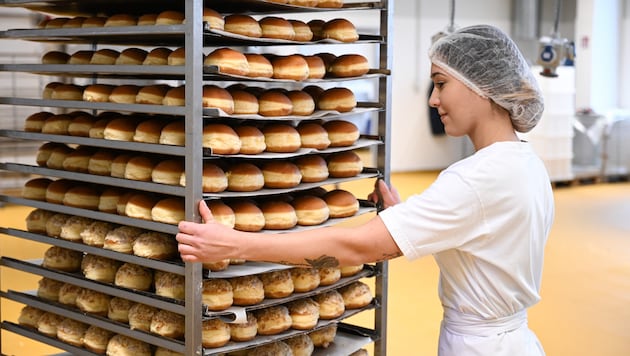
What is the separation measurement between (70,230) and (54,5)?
71 centimetres

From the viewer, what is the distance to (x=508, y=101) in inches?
78.2

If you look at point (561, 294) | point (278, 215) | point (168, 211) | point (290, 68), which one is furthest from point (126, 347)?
point (561, 294)

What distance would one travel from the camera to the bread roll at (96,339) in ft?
8.02

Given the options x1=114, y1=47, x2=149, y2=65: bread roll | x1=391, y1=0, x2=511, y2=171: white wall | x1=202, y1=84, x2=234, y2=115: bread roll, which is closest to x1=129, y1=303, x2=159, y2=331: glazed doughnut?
x1=202, y1=84, x2=234, y2=115: bread roll

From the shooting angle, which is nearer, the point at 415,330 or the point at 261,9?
the point at 261,9

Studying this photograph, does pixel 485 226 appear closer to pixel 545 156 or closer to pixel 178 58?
pixel 178 58

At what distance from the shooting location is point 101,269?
2.42 metres

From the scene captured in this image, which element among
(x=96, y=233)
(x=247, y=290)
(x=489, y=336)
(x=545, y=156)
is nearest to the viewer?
(x=489, y=336)

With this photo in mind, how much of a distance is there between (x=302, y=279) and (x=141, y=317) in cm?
47

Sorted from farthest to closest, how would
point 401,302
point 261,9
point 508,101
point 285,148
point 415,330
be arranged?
point 401,302
point 415,330
point 261,9
point 285,148
point 508,101

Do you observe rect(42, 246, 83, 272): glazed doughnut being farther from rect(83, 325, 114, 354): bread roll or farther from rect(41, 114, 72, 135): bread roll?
rect(41, 114, 72, 135): bread roll

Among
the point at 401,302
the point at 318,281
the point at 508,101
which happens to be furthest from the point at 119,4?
the point at 401,302

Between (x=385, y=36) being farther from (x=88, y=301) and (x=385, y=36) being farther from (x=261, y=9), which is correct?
(x=88, y=301)

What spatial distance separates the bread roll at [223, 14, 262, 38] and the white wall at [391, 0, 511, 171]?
354 inches
